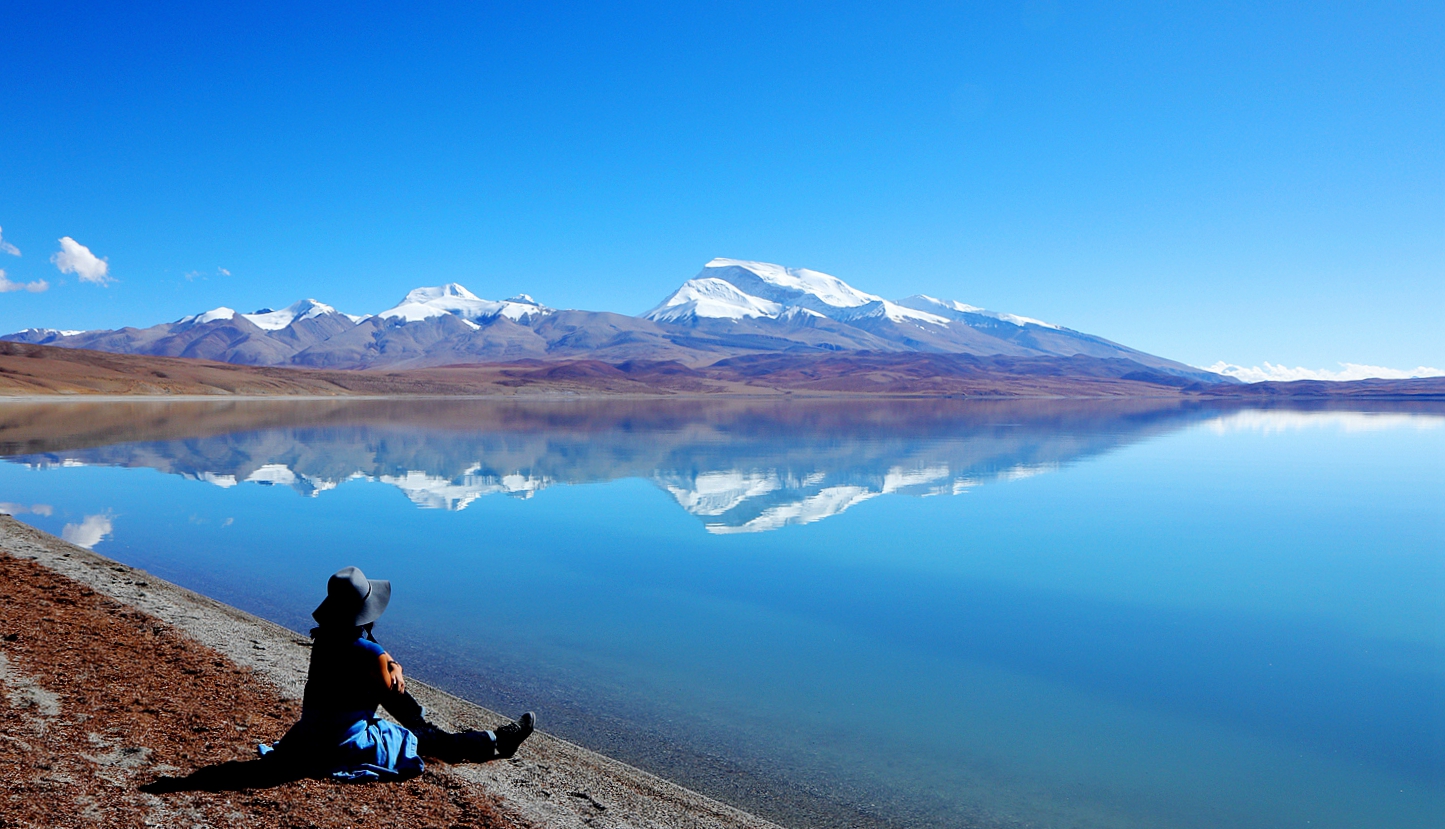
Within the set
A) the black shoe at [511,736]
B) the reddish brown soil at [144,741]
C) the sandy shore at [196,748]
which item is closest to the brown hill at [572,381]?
the sandy shore at [196,748]

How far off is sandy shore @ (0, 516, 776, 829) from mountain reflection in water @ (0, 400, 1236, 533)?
10.5 metres

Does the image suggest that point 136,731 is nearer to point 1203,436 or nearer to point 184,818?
point 184,818

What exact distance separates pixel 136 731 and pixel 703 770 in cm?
366

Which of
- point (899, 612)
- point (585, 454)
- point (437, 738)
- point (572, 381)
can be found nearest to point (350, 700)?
point (437, 738)

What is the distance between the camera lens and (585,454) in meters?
31.5

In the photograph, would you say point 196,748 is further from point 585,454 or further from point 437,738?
point 585,454

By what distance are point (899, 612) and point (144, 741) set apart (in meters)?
8.08

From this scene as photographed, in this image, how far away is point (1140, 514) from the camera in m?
18.6

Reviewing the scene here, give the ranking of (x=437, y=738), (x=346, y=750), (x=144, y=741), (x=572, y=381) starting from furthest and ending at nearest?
(x=572, y=381) < (x=437, y=738) < (x=144, y=741) < (x=346, y=750)

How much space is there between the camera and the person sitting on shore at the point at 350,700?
4.54 meters

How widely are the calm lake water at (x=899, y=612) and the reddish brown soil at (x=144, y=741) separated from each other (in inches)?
80.8

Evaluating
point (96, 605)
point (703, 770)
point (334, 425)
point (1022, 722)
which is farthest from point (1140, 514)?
point (334, 425)

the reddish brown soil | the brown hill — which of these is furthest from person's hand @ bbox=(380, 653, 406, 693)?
the brown hill

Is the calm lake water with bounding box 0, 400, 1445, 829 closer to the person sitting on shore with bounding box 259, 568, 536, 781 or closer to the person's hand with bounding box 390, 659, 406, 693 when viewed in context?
the person sitting on shore with bounding box 259, 568, 536, 781
